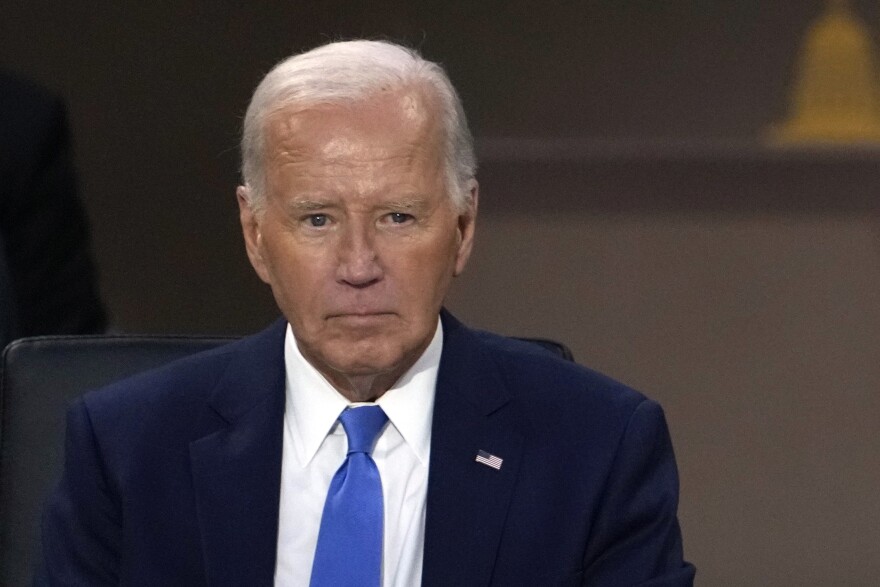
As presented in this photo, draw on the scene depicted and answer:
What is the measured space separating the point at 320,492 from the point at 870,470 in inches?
61.4

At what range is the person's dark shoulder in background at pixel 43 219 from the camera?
2705 millimetres

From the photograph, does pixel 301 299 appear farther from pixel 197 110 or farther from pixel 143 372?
pixel 197 110

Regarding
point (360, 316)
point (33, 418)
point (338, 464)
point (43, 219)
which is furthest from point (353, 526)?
point (43, 219)

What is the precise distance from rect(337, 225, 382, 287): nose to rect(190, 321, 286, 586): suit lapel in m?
0.22

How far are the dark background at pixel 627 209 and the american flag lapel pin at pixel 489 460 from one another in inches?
46.3

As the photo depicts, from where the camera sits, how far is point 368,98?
161 cm

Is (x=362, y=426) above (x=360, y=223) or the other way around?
the other way around

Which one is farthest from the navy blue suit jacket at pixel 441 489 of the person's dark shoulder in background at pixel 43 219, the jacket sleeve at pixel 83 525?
the person's dark shoulder in background at pixel 43 219

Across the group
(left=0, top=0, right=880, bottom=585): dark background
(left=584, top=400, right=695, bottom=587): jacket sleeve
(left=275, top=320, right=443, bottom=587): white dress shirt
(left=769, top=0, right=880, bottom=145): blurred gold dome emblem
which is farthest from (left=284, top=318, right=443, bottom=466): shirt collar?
(left=769, top=0, right=880, bottom=145): blurred gold dome emblem

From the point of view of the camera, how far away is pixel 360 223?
5.27 ft

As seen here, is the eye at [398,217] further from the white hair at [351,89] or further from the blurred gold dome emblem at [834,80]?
the blurred gold dome emblem at [834,80]

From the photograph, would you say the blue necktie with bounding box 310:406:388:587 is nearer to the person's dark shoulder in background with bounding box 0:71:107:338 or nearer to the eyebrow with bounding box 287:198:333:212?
the eyebrow with bounding box 287:198:333:212

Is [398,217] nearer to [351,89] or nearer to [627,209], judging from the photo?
[351,89]

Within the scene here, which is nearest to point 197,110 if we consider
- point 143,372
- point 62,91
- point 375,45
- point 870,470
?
point 62,91
